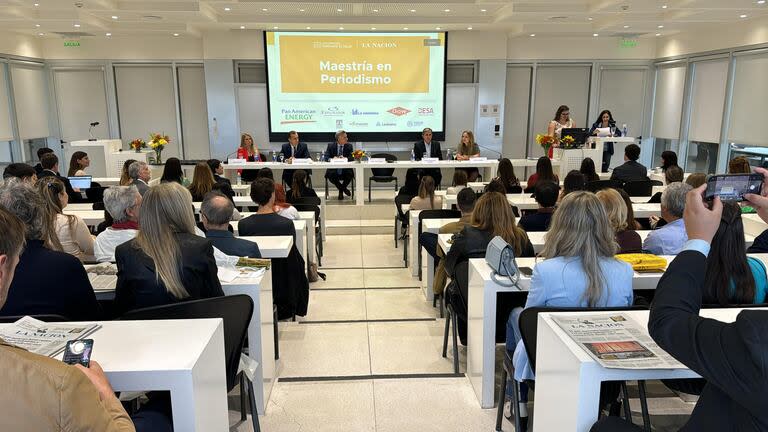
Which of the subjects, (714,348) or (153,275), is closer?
(714,348)

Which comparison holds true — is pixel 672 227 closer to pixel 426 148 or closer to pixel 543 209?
pixel 543 209

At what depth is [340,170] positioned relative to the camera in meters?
8.88

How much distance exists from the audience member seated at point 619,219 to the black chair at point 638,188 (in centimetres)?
290

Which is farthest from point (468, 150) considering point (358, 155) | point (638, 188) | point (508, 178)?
point (638, 188)

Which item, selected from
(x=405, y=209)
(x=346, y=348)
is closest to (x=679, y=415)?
(x=346, y=348)

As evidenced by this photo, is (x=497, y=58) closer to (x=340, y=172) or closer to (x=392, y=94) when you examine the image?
(x=392, y=94)

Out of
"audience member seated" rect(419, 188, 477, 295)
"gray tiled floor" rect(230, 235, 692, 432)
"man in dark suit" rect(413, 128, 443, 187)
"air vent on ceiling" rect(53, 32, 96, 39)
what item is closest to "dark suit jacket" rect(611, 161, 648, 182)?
"man in dark suit" rect(413, 128, 443, 187)

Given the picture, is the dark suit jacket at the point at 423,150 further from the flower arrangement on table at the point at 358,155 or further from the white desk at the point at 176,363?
the white desk at the point at 176,363

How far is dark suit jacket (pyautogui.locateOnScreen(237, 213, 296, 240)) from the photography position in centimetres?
404

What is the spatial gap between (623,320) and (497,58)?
938cm

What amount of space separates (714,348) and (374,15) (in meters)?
8.67

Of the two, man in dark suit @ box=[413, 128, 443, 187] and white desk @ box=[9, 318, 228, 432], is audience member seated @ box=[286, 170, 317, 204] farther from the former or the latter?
white desk @ box=[9, 318, 228, 432]

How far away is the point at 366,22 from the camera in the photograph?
9.13 m

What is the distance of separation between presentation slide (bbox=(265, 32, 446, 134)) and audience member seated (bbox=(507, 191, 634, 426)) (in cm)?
831
